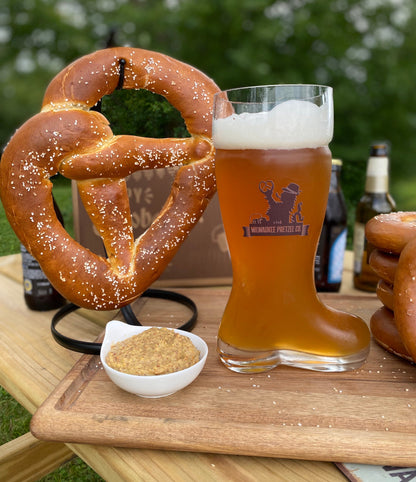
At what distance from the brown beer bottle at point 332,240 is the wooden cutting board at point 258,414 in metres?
0.43

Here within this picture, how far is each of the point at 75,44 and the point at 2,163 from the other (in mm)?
2222

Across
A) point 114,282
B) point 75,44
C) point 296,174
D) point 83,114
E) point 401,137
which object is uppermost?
point 75,44

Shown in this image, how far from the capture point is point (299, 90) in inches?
28.7

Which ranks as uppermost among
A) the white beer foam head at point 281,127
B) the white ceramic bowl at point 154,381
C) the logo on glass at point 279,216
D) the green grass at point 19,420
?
the white beer foam head at point 281,127

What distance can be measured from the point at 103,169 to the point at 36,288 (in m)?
0.46

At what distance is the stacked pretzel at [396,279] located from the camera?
2.37 ft

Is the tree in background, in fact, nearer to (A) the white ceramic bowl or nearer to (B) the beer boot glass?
(B) the beer boot glass

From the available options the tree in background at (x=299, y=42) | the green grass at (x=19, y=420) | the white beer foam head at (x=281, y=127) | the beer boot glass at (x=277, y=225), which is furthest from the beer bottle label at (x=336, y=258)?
the tree in background at (x=299, y=42)

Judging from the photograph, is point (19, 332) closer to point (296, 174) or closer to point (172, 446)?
point (172, 446)

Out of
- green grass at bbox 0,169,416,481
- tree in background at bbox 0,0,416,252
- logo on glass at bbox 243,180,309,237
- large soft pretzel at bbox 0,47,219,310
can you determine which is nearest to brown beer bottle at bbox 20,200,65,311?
green grass at bbox 0,169,416,481

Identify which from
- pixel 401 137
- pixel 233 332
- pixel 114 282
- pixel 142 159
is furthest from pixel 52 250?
pixel 401 137

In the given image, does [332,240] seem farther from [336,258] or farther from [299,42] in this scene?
[299,42]

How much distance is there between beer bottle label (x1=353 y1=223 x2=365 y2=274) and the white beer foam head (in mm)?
607

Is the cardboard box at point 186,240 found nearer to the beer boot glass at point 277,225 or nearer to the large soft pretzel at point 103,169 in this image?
the large soft pretzel at point 103,169
